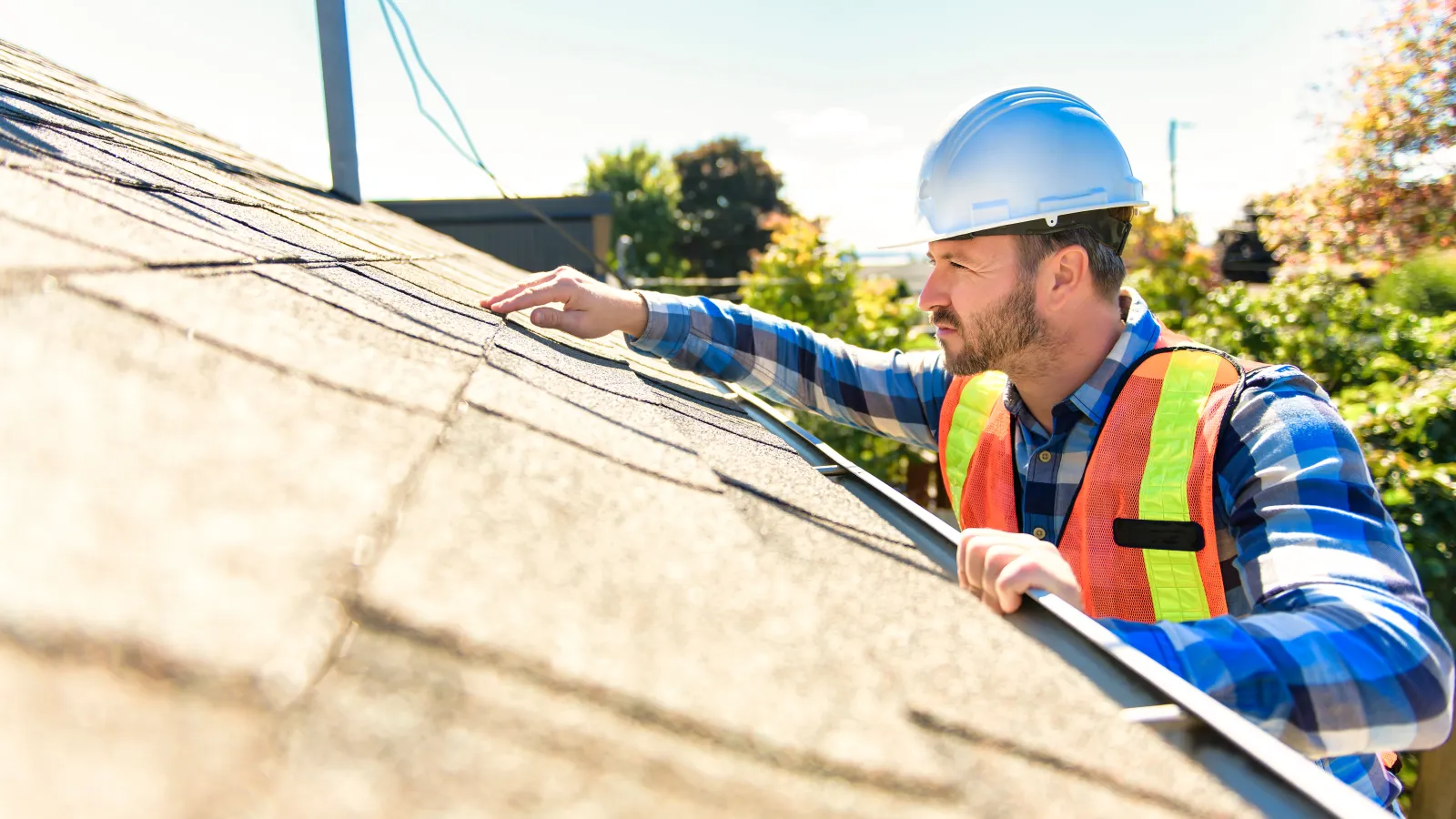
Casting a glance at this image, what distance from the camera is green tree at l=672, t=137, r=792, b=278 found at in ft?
137

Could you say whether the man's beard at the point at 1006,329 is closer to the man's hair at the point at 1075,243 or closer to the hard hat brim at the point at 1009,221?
the man's hair at the point at 1075,243

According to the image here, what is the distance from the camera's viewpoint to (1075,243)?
8.05 ft

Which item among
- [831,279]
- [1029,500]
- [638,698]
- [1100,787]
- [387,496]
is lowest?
[1029,500]

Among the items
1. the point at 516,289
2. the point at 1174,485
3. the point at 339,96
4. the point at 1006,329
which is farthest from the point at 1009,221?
the point at 339,96

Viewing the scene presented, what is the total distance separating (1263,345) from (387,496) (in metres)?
8.63

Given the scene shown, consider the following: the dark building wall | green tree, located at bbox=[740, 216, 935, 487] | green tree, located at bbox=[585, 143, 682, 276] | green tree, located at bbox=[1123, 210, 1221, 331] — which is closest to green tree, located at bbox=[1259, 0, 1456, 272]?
green tree, located at bbox=[1123, 210, 1221, 331]

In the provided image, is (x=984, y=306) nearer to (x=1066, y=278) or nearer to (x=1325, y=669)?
(x=1066, y=278)

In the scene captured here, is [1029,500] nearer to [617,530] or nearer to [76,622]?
[617,530]

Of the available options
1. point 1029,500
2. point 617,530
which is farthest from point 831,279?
point 617,530

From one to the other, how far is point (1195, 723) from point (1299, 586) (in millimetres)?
954

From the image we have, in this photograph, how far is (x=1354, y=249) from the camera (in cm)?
1017

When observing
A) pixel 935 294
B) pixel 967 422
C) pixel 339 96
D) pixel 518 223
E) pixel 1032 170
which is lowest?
pixel 967 422

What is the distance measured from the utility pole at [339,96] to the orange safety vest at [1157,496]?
362 centimetres

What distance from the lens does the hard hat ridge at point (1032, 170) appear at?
2.42 m
